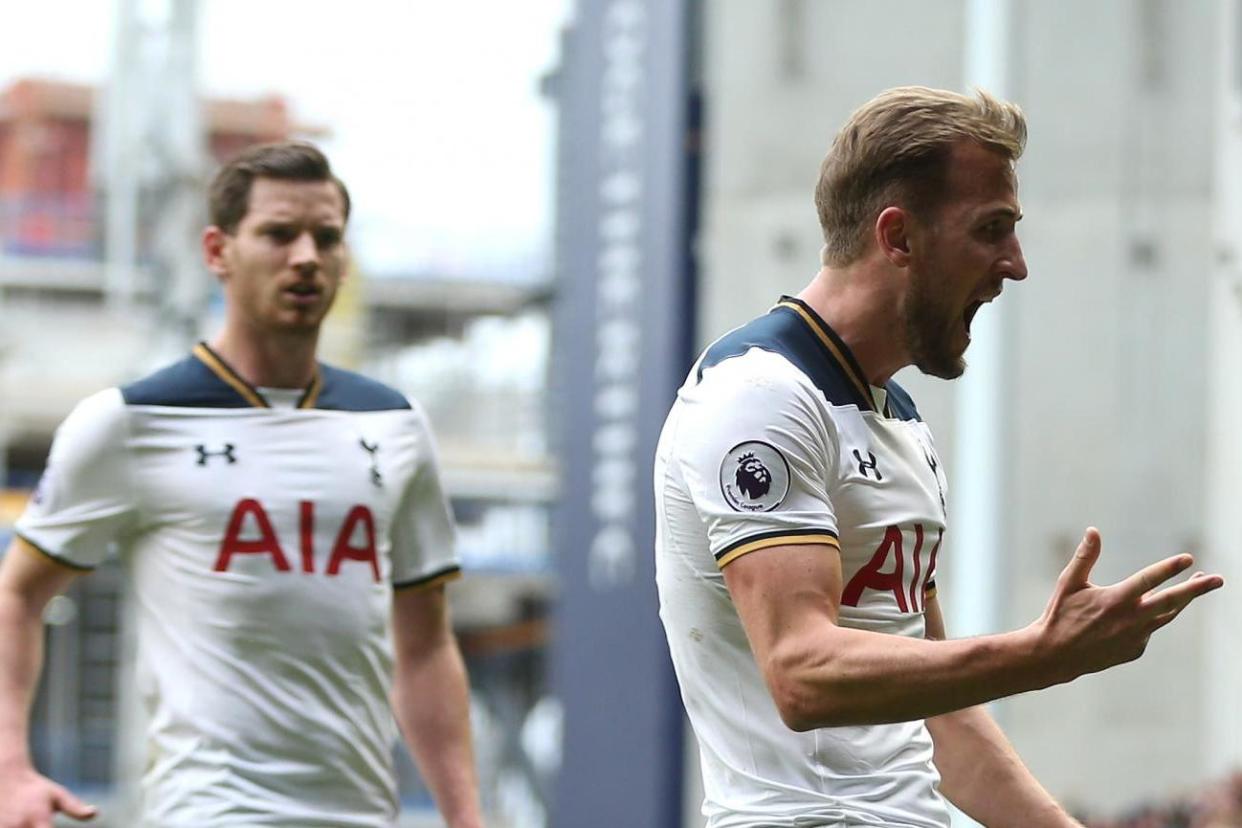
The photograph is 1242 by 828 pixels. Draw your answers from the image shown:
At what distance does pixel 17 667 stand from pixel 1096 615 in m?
2.74

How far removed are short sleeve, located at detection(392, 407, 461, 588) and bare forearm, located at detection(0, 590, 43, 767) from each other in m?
0.81

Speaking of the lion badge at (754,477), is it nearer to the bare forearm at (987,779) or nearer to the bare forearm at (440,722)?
the bare forearm at (987,779)

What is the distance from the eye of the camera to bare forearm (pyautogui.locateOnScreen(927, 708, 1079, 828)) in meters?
3.89

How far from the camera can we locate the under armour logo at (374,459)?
5.23 m

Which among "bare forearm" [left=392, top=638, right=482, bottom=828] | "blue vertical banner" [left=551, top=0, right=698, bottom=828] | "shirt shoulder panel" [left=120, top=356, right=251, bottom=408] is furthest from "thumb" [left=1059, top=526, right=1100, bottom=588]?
"blue vertical banner" [left=551, top=0, right=698, bottom=828]

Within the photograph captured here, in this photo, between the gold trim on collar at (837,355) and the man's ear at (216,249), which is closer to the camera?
the gold trim on collar at (837,355)

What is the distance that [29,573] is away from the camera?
511 centimetres

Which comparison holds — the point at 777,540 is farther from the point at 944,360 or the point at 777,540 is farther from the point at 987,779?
the point at 987,779

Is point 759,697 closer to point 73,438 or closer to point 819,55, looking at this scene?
point 73,438

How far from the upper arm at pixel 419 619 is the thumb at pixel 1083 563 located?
249 cm

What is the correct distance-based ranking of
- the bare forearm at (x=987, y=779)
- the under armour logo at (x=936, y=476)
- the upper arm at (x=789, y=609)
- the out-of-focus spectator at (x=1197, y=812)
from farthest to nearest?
the out-of-focus spectator at (x=1197, y=812), the bare forearm at (x=987, y=779), the under armour logo at (x=936, y=476), the upper arm at (x=789, y=609)

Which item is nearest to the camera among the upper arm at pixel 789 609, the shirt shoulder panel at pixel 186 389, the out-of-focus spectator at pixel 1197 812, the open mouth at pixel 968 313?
the upper arm at pixel 789 609

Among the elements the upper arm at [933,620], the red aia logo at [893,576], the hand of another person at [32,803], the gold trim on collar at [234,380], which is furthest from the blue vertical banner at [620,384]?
the red aia logo at [893,576]

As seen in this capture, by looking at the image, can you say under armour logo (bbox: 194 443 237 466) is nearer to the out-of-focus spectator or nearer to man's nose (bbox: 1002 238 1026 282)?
man's nose (bbox: 1002 238 1026 282)
